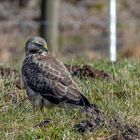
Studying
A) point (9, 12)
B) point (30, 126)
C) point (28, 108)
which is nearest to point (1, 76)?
point (28, 108)

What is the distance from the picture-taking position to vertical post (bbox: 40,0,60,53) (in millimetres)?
18891

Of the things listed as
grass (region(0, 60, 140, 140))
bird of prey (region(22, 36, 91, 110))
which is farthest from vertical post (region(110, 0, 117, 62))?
bird of prey (region(22, 36, 91, 110))

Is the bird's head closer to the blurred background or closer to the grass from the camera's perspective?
the grass

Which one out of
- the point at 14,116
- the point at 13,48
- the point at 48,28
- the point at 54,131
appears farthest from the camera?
the point at 13,48

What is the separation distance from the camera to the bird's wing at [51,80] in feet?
27.9

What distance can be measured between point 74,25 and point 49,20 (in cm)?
535

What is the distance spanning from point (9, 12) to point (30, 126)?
17109 millimetres

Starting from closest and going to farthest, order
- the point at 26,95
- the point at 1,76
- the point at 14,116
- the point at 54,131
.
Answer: the point at 54,131, the point at 14,116, the point at 26,95, the point at 1,76

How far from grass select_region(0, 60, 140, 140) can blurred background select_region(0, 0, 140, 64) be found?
38.2ft

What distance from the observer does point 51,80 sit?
28.3 feet

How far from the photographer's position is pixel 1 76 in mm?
10430

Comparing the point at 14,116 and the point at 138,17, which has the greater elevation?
the point at 14,116

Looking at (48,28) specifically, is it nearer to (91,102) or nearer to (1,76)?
(1,76)

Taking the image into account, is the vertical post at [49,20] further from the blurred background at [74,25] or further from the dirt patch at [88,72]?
the dirt patch at [88,72]
